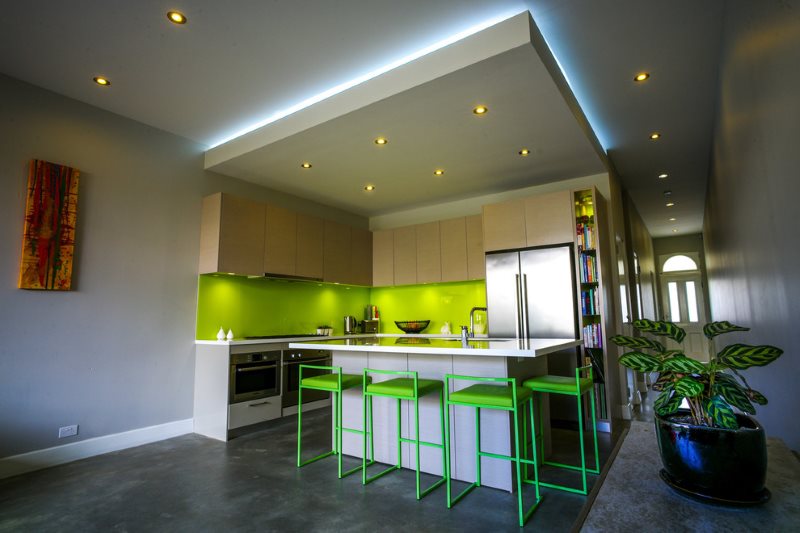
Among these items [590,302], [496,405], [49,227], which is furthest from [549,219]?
[49,227]

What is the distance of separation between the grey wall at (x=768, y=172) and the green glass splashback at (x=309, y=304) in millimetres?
3149

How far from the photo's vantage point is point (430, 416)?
2.97 m

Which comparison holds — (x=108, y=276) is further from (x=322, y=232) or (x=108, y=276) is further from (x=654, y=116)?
(x=654, y=116)

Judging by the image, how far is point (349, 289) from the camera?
21.3ft

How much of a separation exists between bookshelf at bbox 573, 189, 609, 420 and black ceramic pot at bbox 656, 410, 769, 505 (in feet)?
11.5

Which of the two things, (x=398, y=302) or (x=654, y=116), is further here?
(x=398, y=302)

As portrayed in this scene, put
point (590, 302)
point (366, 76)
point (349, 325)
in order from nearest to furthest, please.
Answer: point (366, 76) < point (590, 302) < point (349, 325)

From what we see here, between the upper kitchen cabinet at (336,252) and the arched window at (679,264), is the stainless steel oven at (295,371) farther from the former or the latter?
the arched window at (679,264)

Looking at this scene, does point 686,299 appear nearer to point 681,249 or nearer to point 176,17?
point 681,249

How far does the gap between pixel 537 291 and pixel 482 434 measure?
2.19 meters

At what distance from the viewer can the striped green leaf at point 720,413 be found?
0.95 m

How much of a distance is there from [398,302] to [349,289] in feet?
A: 2.60

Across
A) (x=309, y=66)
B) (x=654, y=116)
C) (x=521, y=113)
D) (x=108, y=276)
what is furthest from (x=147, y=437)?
(x=654, y=116)

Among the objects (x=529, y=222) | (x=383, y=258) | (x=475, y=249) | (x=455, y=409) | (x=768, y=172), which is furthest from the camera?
(x=383, y=258)
